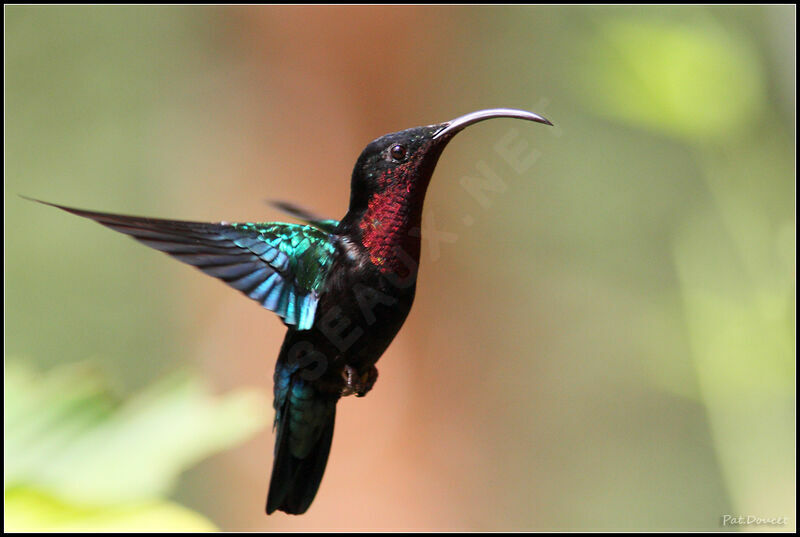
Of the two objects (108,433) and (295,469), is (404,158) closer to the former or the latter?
(295,469)

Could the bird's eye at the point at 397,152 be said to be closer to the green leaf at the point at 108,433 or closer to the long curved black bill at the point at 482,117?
the long curved black bill at the point at 482,117

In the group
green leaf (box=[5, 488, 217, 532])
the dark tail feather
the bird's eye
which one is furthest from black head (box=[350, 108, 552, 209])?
green leaf (box=[5, 488, 217, 532])

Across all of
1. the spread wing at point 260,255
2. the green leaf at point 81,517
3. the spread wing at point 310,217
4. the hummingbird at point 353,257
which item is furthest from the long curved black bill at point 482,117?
the green leaf at point 81,517

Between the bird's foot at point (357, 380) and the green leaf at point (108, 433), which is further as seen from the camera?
the green leaf at point (108, 433)

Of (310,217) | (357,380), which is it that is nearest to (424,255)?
(310,217)

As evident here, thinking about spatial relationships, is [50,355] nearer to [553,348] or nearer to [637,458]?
[553,348]

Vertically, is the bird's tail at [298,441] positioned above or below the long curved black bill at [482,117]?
below

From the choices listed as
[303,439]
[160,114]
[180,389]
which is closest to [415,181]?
[303,439]

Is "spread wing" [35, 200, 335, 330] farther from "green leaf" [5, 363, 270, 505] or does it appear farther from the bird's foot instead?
"green leaf" [5, 363, 270, 505]
